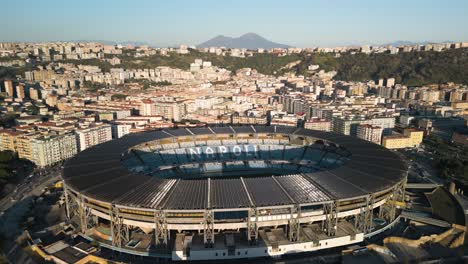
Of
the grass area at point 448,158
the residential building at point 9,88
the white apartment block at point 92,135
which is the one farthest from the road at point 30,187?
the residential building at point 9,88

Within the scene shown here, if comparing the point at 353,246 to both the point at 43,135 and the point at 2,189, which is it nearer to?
the point at 2,189

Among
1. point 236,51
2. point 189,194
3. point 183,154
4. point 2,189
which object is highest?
point 236,51

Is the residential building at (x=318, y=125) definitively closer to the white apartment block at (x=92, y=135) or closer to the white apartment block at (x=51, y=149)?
the white apartment block at (x=92, y=135)

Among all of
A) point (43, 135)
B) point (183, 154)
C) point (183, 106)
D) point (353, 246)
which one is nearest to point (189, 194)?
point (353, 246)

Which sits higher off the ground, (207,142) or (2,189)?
(207,142)

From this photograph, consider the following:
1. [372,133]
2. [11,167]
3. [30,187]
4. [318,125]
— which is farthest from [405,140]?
[11,167]

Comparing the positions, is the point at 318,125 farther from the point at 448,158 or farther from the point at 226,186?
the point at 226,186
